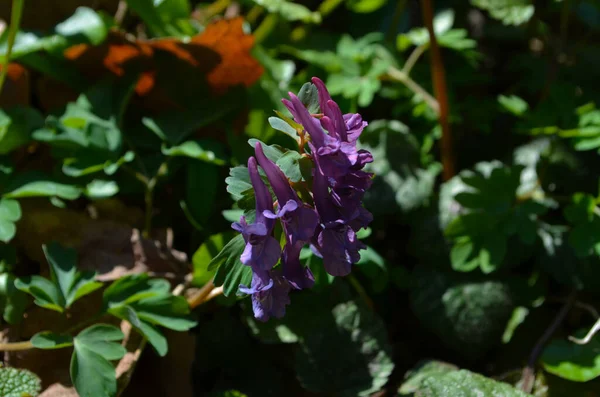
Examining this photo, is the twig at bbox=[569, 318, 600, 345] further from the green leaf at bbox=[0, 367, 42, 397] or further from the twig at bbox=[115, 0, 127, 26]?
the twig at bbox=[115, 0, 127, 26]

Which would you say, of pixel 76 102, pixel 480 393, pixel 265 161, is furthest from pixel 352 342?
pixel 76 102

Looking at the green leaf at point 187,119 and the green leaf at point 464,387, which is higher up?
the green leaf at point 187,119

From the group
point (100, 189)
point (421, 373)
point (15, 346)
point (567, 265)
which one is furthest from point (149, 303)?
point (567, 265)

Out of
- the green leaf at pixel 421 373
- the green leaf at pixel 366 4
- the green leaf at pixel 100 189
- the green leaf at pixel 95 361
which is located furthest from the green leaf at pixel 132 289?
the green leaf at pixel 366 4

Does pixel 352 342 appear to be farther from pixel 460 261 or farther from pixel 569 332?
pixel 569 332

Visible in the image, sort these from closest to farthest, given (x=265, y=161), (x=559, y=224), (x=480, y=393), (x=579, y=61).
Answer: (x=265, y=161)
(x=480, y=393)
(x=559, y=224)
(x=579, y=61)

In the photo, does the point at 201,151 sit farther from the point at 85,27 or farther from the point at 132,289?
the point at 85,27

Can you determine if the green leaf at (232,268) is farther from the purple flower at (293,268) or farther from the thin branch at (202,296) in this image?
the thin branch at (202,296)
